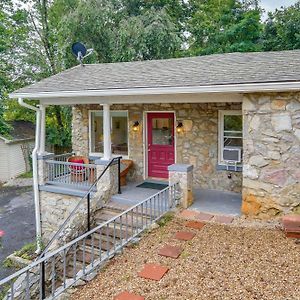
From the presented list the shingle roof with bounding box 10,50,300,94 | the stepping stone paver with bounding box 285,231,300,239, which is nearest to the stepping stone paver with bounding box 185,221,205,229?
the stepping stone paver with bounding box 285,231,300,239

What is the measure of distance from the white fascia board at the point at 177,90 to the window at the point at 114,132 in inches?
84.6

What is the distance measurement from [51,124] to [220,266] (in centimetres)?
1663

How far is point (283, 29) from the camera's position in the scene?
15.5 meters

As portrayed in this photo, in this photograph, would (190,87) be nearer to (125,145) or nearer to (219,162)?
(219,162)

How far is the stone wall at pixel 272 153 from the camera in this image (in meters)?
5.47

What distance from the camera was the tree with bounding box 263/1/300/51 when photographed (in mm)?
15109

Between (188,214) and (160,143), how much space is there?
3163mm

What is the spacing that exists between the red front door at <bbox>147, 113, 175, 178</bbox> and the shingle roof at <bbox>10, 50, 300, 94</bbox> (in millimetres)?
1435

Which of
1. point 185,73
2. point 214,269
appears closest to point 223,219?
point 214,269

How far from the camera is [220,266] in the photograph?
13.6 ft

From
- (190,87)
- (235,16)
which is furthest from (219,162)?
(235,16)

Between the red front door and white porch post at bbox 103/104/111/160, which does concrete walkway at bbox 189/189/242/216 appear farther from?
white porch post at bbox 103/104/111/160

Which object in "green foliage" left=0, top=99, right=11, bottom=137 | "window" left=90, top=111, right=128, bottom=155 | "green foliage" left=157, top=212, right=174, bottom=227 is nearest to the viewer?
"green foliage" left=157, top=212, right=174, bottom=227

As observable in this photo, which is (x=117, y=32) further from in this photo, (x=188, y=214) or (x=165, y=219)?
(x=165, y=219)
